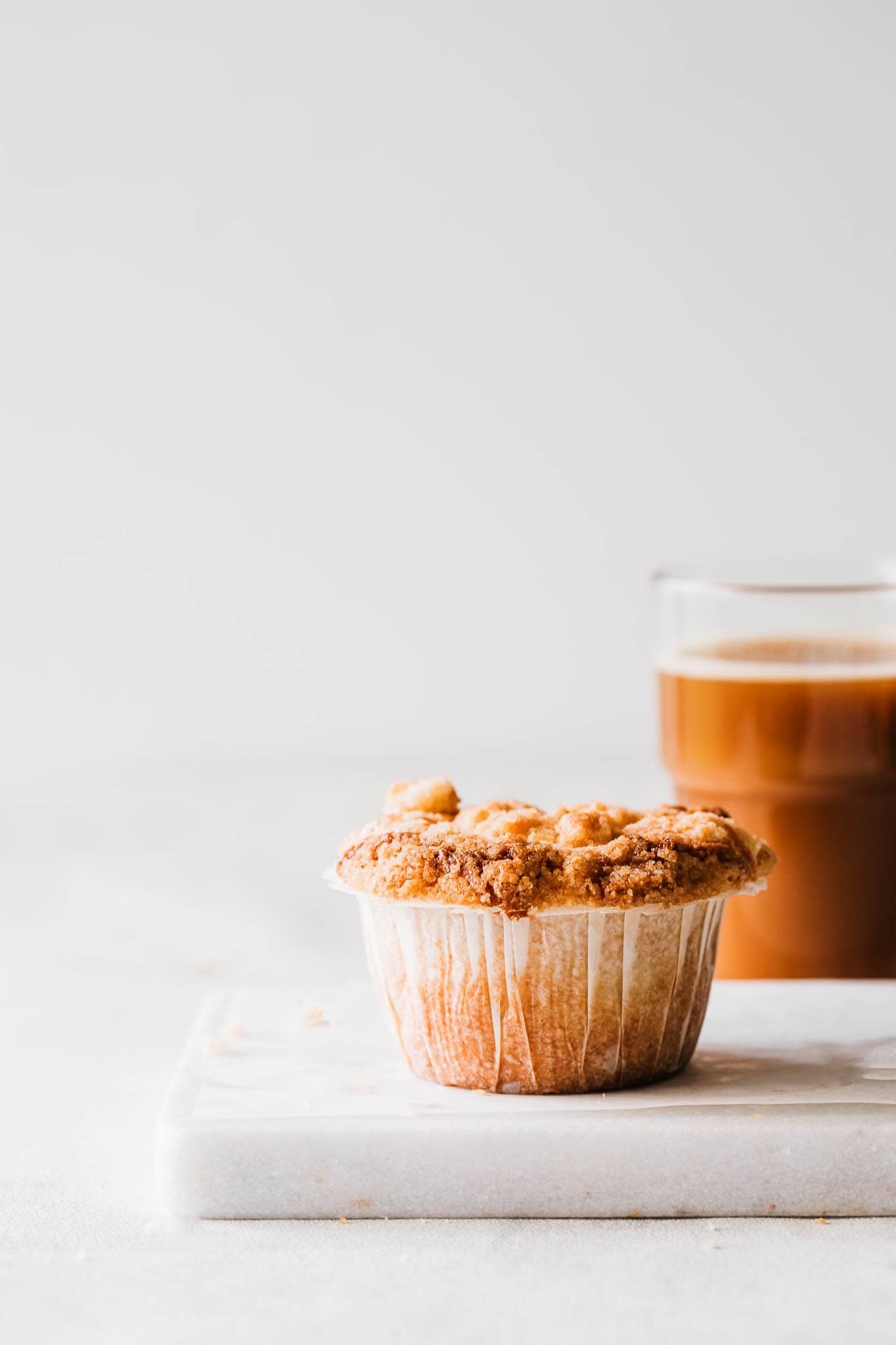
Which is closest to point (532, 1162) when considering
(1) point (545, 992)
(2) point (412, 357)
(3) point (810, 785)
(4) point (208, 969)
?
(1) point (545, 992)

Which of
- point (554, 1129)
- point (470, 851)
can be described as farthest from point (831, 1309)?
point (470, 851)

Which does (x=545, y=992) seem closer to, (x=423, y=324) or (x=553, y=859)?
(x=553, y=859)

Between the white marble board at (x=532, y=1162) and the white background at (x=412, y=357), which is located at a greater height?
the white background at (x=412, y=357)

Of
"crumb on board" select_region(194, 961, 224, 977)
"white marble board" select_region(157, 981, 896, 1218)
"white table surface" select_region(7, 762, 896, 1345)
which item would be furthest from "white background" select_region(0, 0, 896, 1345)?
"white marble board" select_region(157, 981, 896, 1218)

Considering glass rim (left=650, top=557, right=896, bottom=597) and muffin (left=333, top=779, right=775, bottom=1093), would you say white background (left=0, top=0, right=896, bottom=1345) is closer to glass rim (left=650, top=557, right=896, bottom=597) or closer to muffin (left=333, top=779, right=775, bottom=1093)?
glass rim (left=650, top=557, right=896, bottom=597)

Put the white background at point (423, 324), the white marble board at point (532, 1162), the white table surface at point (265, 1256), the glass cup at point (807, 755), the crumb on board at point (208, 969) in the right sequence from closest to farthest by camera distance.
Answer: the white table surface at point (265, 1256)
the white marble board at point (532, 1162)
the glass cup at point (807, 755)
the crumb on board at point (208, 969)
the white background at point (423, 324)

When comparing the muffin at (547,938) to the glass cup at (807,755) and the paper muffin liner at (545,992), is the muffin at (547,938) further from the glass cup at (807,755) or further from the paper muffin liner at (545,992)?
the glass cup at (807,755)

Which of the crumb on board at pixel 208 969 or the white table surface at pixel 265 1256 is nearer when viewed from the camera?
the white table surface at pixel 265 1256

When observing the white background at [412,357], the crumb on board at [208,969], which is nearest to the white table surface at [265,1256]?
the crumb on board at [208,969]
